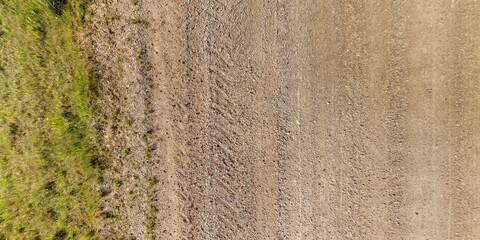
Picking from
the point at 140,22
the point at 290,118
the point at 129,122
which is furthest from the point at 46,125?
the point at 290,118

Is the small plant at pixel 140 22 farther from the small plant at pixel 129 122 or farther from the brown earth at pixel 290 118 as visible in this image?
the small plant at pixel 129 122

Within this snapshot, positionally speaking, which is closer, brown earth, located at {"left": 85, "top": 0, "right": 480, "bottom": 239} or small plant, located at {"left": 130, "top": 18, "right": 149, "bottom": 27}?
brown earth, located at {"left": 85, "top": 0, "right": 480, "bottom": 239}

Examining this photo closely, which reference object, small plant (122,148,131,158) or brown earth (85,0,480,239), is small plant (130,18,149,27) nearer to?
brown earth (85,0,480,239)

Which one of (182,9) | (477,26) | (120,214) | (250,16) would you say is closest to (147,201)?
(120,214)

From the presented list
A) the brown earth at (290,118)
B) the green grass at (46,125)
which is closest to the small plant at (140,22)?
the brown earth at (290,118)

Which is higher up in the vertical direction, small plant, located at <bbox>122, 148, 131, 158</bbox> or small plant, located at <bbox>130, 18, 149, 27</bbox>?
small plant, located at <bbox>130, 18, 149, 27</bbox>

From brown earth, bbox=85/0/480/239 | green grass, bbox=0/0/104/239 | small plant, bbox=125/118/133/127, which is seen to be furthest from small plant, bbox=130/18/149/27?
small plant, bbox=125/118/133/127

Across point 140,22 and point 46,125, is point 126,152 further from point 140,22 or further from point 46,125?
point 140,22
